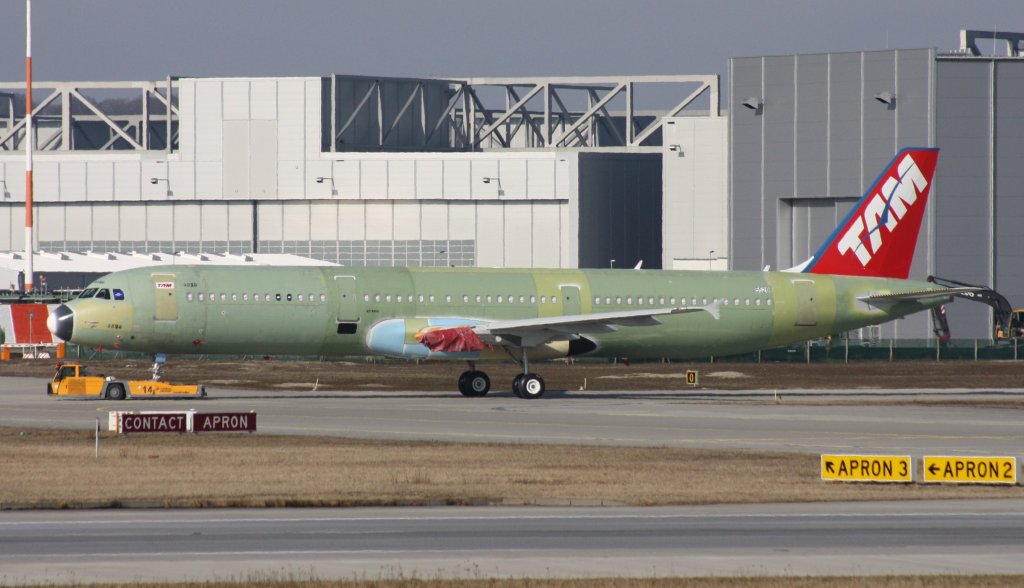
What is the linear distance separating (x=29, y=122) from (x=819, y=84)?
2133 inches

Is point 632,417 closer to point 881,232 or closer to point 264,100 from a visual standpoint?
point 881,232

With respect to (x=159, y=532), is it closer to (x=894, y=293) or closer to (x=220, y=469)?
(x=220, y=469)

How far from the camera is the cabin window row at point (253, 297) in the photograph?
5556 centimetres

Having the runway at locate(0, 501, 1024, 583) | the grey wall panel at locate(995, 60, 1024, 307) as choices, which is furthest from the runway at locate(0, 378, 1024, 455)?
the grey wall panel at locate(995, 60, 1024, 307)

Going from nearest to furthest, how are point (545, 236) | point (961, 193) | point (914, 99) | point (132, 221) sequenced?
point (914, 99), point (961, 193), point (545, 236), point (132, 221)

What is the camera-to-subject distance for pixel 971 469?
31109mm

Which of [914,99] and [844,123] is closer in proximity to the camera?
[914,99]

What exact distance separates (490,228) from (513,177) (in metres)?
4.55

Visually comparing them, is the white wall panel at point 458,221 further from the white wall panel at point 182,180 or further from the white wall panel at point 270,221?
the white wall panel at point 182,180

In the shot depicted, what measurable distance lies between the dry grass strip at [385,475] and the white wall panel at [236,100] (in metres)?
82.0

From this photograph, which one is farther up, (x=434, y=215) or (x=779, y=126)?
(x=779, y=126)

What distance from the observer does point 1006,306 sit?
Answer: 92.0 metres

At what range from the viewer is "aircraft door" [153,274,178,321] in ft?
181

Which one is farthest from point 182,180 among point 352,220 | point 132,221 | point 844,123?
point 844,123
